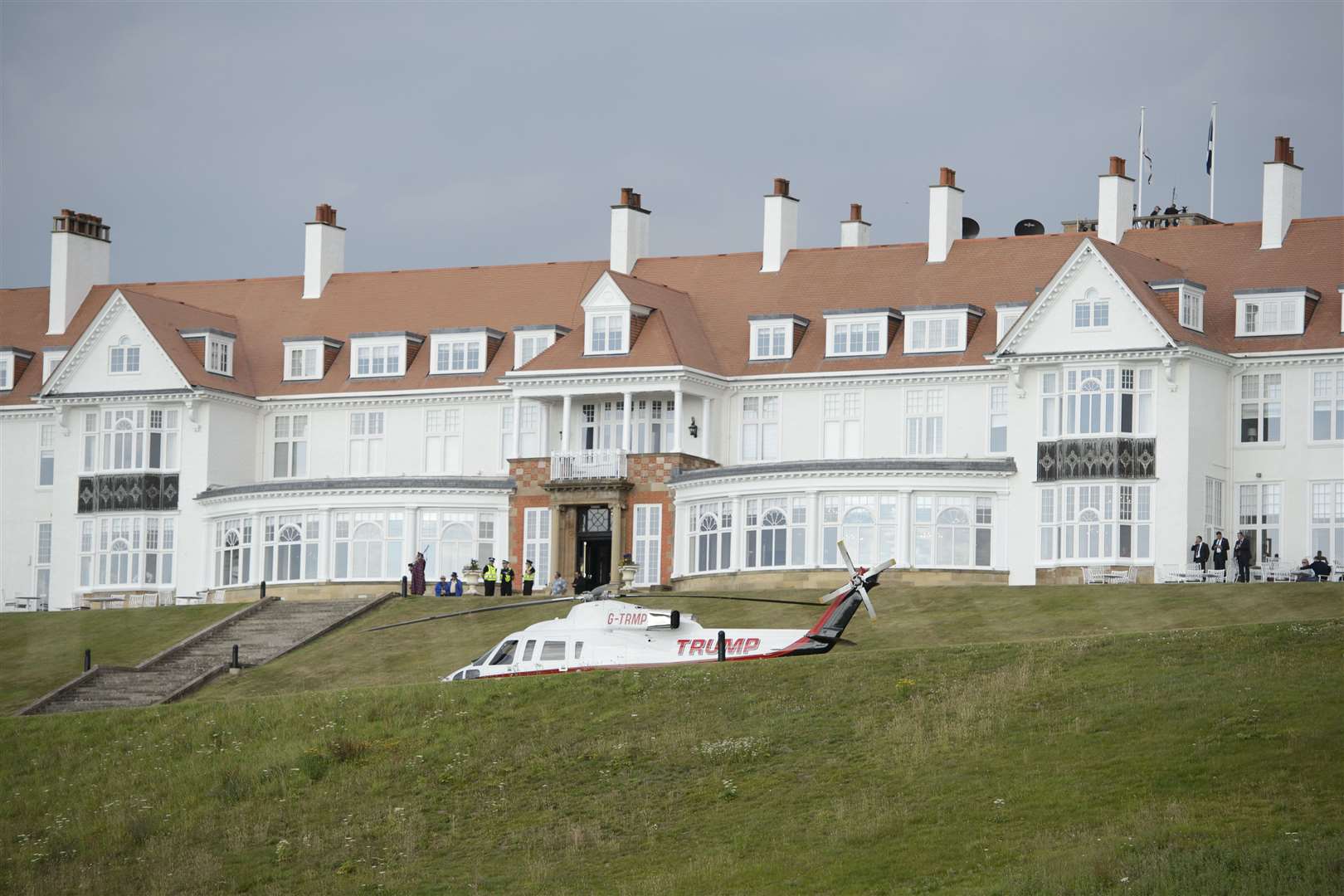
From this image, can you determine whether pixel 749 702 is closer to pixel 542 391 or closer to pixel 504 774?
pixel 504 774

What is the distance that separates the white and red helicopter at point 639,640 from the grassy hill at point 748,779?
103cm

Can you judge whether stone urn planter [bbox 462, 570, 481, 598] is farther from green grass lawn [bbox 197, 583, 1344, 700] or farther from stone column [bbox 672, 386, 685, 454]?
stone column [bbox 672, 386, 685, 454]

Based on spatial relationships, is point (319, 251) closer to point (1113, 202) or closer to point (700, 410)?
point (700, 410)

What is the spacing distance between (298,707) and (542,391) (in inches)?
928

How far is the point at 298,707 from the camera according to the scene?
4781 cm

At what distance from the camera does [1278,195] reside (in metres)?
67.4

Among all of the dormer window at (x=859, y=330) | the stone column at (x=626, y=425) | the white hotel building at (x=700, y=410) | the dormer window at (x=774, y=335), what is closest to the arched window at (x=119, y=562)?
the white hotel building at (x=700, y=410)

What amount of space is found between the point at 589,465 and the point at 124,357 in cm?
1646

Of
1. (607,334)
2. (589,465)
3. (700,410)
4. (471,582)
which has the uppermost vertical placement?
(607,334)

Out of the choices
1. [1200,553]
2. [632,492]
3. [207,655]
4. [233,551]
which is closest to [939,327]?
[632,492]

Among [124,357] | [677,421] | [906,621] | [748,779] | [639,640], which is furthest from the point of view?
[124,357]

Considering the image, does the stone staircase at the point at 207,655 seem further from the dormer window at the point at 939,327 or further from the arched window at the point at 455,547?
the dormer window at the point at 939,327

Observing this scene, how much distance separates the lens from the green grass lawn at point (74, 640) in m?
59.8

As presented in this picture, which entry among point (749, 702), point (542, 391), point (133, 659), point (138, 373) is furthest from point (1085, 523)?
point (138, 373)
